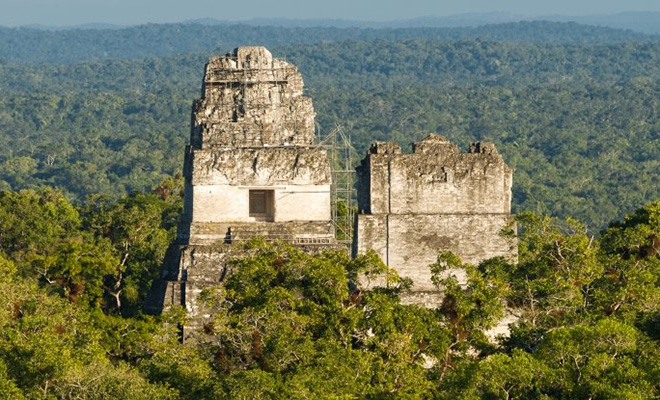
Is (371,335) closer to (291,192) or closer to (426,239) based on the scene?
(426,239)

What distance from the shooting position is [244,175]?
101 ft

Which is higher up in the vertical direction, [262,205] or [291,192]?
[291,192]

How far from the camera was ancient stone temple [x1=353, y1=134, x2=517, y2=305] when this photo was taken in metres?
28.2

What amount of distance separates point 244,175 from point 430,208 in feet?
11.5

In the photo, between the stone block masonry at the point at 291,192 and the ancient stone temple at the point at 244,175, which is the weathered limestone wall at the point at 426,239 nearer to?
the stone block masonry at the point at 291,192

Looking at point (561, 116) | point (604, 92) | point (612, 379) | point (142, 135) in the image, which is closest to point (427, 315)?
point (612, 379)

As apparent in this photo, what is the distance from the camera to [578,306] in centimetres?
2550

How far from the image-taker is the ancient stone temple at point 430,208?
28.2 m

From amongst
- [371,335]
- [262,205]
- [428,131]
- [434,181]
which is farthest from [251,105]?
[428,131]

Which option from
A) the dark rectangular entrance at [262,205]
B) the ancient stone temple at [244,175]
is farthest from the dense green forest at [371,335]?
the dark rectangular entrance at [262,205]

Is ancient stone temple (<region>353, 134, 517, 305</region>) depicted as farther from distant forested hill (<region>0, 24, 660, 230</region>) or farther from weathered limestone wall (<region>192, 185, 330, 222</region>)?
distant forested hill (<region>0, 24, 660, 230</region>)

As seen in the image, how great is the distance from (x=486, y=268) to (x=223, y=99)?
21.1 feet

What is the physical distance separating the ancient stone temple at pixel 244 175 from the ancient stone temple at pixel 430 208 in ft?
7.87

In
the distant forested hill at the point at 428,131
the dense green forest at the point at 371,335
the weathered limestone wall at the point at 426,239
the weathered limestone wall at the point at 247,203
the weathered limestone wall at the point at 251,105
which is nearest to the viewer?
the dense green forest at the point at 371,335
